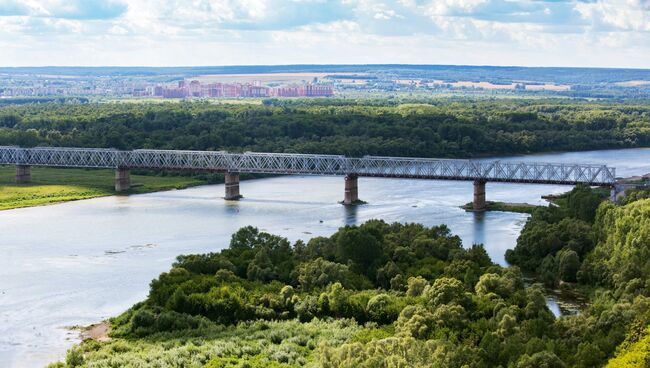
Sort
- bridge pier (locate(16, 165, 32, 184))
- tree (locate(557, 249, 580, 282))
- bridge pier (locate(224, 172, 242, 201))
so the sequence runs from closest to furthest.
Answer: tree (locate(557, 249, 580, 282))
bridge pier (locate(224, 172, 242, 201))
bridge pier (locate(16, 165, 32, 184))

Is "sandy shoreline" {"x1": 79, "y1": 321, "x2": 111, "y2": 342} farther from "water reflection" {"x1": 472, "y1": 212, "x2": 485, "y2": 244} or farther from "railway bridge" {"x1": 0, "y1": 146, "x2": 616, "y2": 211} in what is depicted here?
"railway bridge" {"x1": 0, "y1": 146, "x2": 616, "y2": 211}

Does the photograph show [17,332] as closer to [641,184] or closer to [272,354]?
[272,354]

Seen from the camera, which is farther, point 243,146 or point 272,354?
point 243,146

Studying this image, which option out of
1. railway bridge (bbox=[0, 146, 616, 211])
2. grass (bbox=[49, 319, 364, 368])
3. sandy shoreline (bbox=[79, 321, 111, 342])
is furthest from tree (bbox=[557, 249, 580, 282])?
railway bridge (bbox=[0, 146, 616, 211])

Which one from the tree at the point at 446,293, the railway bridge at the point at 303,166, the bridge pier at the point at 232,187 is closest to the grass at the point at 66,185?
the railway bridge at the point at 303,166

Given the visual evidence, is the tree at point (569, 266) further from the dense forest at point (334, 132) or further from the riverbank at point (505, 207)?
the dense forest at point (334, 132)

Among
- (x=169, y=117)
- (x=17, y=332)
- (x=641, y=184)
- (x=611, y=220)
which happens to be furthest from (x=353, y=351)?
(x=169, y=117)
